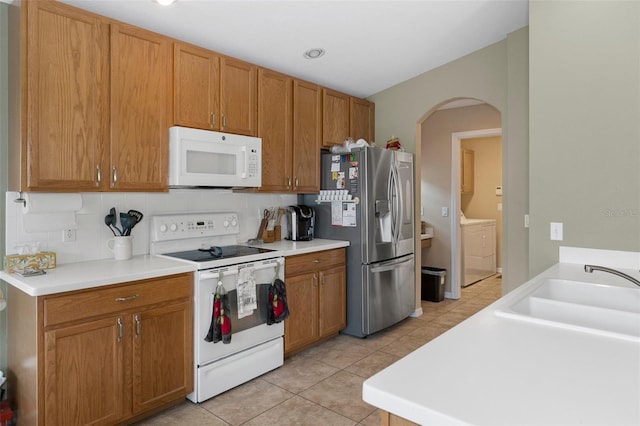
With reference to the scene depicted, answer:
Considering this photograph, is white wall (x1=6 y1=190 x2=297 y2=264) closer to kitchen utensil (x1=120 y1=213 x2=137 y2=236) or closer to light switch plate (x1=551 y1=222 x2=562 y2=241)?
kitchen utensil (x1=120 y1=213 x2=137 y2=236)

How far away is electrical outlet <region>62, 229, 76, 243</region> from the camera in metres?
2.49

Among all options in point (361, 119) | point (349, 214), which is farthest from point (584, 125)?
point (361, 119)

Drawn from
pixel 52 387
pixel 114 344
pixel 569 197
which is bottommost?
pixel 52 387

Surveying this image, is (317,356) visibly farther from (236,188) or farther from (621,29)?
(621,29)

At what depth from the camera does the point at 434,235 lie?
5504mm

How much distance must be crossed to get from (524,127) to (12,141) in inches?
146

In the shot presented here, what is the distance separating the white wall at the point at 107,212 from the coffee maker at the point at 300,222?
1.22 feet

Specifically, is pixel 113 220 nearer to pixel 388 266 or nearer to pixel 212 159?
pixel 212 159

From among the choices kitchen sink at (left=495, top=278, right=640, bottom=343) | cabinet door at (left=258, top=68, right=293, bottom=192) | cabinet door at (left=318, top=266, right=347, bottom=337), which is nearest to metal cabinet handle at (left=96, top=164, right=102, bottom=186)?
cabinet door at (left=258, top=68, right=293, bottom=192)

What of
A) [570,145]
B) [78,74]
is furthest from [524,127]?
[78,74]

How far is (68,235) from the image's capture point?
2.50 metres

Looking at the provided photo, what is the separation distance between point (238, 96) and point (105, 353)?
1970mm

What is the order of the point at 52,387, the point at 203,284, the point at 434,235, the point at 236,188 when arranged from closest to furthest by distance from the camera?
the point at 52,387 < the point at 203,284 < the point at 236,188 < the point at 434,235

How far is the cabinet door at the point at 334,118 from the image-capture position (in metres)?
3.89
